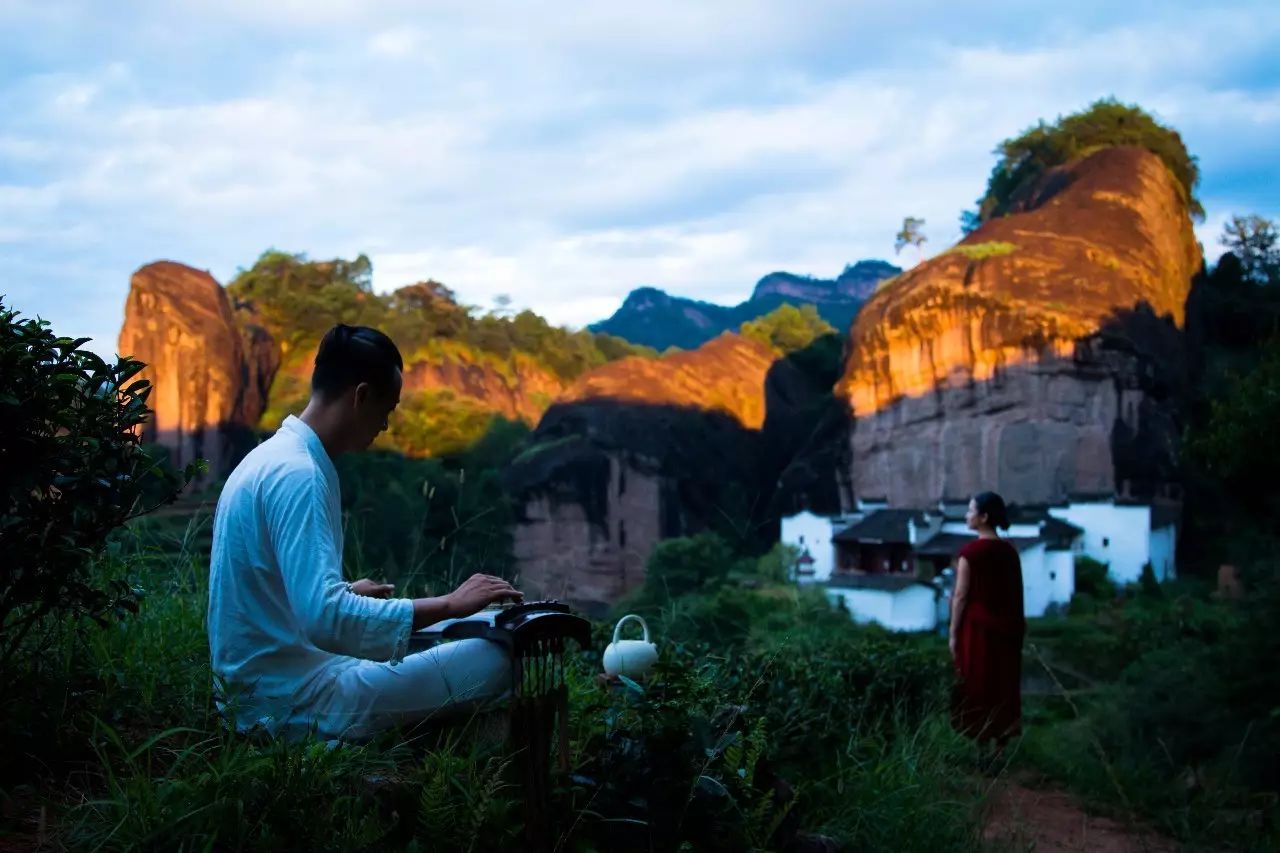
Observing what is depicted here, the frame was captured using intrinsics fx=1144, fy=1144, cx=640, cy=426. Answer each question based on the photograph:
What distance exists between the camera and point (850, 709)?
14.3ft

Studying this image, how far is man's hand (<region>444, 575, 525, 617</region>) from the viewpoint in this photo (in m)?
2.11

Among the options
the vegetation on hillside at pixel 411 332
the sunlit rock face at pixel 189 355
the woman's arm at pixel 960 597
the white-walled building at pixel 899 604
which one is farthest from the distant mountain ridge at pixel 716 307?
the woman's arm at pixel 960 597

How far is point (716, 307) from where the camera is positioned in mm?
61844

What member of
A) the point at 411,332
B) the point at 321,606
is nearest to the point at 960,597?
the point at 321,606

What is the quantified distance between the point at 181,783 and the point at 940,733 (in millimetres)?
3245

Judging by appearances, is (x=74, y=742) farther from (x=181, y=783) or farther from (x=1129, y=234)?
(x=1129, y=234)

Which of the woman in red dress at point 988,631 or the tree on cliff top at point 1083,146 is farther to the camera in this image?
the tree on cliff top at point 1083,146

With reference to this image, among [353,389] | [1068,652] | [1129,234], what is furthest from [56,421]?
[1129,234]

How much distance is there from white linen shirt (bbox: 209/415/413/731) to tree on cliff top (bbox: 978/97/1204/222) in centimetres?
3197

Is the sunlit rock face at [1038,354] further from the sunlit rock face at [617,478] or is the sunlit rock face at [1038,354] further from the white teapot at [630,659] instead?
the white teapot at [630,659]

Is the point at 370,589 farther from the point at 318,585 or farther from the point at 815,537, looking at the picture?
the point at 815,537

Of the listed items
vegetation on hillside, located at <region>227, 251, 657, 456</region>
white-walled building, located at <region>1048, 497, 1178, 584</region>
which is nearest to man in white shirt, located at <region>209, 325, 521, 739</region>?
white-walled building, located at <region>1048, 497, 1178, 584</region>

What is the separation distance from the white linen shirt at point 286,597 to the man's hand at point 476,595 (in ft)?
0.27

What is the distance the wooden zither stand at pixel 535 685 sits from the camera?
2.05 meters
